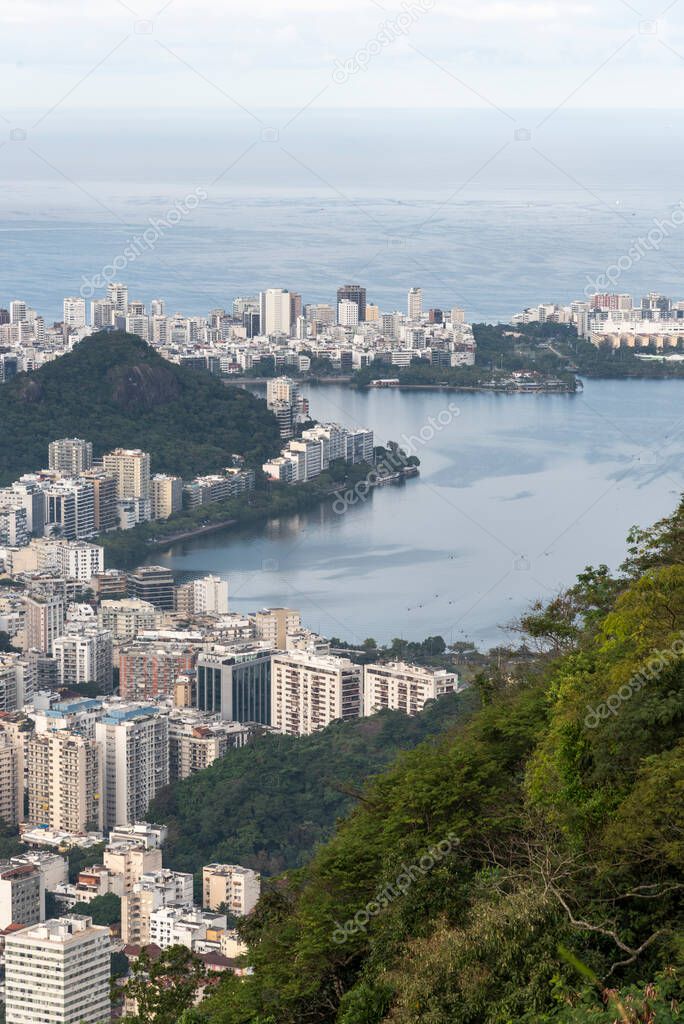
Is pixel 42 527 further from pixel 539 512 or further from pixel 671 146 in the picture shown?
pixel 671 146

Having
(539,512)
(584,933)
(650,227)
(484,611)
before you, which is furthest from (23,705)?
(650,227)

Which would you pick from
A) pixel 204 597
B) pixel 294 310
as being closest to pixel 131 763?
pixel 204 597

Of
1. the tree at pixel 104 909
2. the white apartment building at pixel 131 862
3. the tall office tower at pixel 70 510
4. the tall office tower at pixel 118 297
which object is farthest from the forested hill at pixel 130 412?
the tree at pixel 104 909

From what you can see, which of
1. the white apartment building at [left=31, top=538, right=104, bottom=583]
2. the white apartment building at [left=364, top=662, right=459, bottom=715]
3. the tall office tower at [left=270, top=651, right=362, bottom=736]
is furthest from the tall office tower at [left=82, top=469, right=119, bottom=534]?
the white apartment building at [left=364, top=662, right=459, bottom=715]

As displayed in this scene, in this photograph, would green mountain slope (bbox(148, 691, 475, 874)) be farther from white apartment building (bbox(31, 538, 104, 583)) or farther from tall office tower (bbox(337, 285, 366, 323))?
tall office tower (bbox(337, 285, 366, 323))

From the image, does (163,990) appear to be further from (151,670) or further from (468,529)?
(468,529)

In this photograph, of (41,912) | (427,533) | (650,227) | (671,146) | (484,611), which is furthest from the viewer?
(671,146)

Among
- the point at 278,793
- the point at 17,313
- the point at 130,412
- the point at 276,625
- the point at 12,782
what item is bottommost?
the point at 12,782
